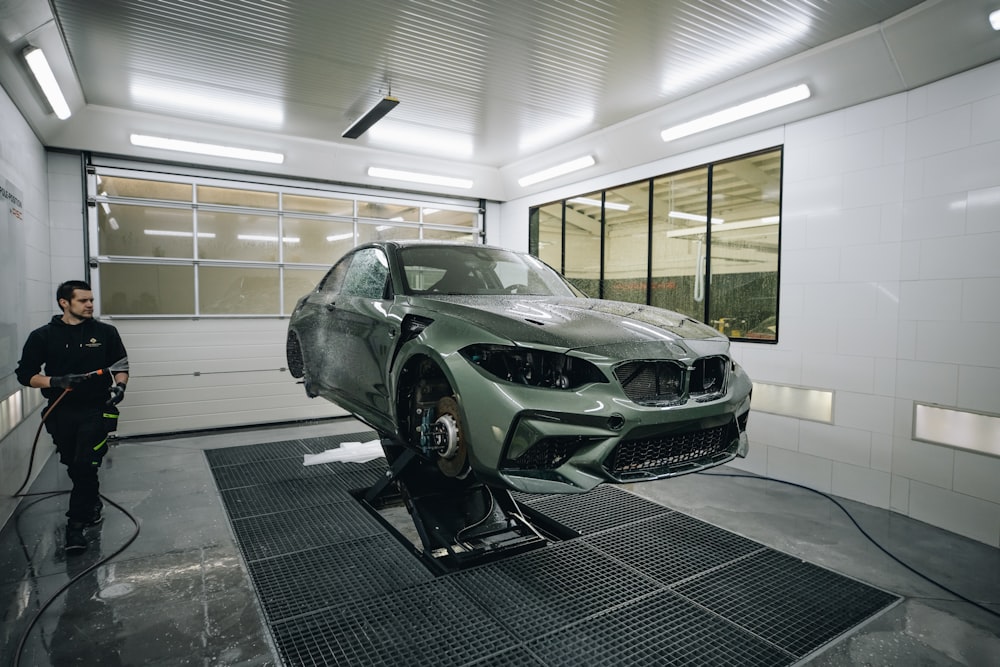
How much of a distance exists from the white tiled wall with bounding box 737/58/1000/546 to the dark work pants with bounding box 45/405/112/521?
5.30m

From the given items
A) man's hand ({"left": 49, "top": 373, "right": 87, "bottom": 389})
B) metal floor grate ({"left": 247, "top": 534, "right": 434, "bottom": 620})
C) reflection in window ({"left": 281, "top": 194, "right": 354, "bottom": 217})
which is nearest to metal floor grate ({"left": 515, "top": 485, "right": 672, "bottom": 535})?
metal floor grate ({"left": 247, "top": 534, "right": 434, "bottom": 620})

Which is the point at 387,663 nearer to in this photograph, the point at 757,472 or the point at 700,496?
the point at 700,496

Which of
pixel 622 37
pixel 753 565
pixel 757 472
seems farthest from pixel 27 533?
pixel 757 472

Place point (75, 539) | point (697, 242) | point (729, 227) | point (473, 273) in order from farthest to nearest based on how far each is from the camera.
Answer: point (697, 242), point (729, 227), point (473, 273), point (75, 539)

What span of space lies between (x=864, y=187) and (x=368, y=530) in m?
4.59

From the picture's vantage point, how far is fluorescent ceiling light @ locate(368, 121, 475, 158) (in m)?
6.46

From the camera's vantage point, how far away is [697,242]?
594 cm

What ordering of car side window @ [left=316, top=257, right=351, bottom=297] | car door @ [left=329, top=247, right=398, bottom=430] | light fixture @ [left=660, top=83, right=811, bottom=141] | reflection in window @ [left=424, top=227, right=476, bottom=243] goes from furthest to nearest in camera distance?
reflection in window @ [left=424, top=227, right=476, bottom=243] → light fixture @ [left=660, top=83, right=811, bottom=141] → car side window @ [left=316, top=257, right=351, bottom=297] → car door @ [left=329, top=247, right=398, bottom=430]

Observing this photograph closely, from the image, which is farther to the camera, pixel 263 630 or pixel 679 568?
pixel 679 568

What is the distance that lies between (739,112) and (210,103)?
17.1 feet

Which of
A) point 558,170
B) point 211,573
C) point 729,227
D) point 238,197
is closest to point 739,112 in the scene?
point 729,227

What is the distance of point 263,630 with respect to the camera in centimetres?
249

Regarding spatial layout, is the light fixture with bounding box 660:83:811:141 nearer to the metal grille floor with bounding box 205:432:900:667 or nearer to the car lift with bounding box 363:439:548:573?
the metal grille floor with bounding box 205:432:900:667

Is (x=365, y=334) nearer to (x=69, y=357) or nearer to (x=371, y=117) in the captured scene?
(x=69, y=357)
